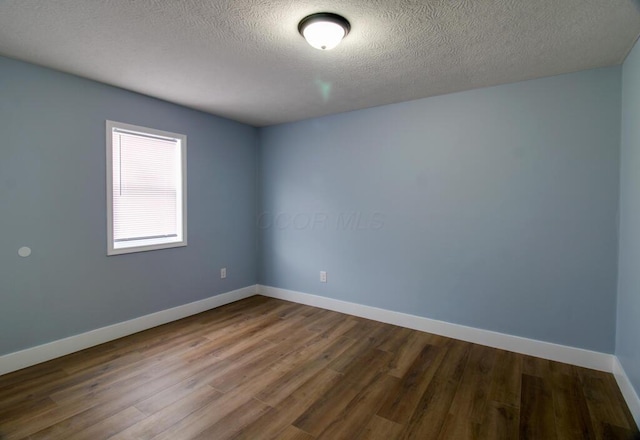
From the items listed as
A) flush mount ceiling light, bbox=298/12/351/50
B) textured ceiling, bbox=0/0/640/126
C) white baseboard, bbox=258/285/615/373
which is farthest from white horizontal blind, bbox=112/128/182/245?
flush mount ceiling light, bbox=298/12/351/50

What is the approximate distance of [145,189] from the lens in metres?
3.29

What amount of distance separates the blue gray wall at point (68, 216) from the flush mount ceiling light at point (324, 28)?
7.17 ft

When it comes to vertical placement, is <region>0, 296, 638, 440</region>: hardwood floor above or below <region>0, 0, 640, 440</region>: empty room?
below

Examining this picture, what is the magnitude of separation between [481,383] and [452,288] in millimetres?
963

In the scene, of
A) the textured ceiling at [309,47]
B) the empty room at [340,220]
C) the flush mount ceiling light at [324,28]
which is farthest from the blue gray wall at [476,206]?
the flush mount ceiling light at [324,28]

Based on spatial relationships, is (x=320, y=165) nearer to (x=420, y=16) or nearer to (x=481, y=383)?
(x=420, y=16)

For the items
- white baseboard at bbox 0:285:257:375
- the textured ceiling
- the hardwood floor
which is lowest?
the hardwood floor

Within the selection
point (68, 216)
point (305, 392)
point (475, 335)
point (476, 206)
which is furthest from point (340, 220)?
point (68, 216)

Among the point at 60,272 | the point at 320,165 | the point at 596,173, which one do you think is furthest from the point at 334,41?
the point at 60,272

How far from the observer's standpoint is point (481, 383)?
2.31 metres

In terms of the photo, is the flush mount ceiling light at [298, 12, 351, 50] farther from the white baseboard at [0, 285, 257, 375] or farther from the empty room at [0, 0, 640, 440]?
the white baseboard at [0, 285, 257, 375]

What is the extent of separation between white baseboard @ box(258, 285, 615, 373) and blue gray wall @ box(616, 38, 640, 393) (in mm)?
218

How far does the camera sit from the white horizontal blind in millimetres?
3066

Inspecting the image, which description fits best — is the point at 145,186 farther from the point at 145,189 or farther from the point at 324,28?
the point at 324,28
